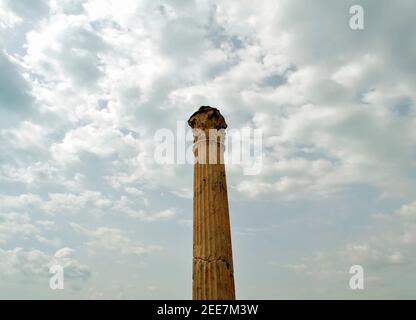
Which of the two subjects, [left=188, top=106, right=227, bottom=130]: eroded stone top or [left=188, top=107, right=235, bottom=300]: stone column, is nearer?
[left=188, top=107, right=235, bottom=300]: stone column

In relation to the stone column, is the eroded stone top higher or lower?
higher

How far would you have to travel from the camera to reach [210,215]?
376 inches

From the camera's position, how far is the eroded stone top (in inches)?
405

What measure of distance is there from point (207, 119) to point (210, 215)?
2.52m

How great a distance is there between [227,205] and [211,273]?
5.72 ft

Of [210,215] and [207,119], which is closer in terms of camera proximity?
[210,215]

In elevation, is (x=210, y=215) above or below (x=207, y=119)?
below

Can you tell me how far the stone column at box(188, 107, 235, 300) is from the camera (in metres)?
9.05

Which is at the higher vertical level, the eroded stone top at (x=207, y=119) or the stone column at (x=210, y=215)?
the eroded stone top at (x=207, y=119)

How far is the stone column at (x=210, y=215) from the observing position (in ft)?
29.7

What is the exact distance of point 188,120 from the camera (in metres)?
10.7

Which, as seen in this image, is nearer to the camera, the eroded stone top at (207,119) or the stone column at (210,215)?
the stone column at (210,215)
